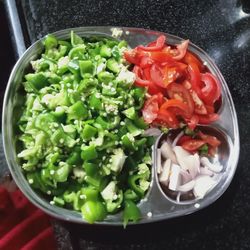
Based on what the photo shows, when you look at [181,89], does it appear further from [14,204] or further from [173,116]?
[14,204]

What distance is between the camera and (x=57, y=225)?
1.45 metres

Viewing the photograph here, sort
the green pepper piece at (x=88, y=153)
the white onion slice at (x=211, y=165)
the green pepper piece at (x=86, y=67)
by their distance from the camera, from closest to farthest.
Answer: the green pepper piece at (x=88, y=153), the green pepper piece at (x=86, y=67), the white onion slice at (x=211, y=165)

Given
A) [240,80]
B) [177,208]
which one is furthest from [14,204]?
[240,80]

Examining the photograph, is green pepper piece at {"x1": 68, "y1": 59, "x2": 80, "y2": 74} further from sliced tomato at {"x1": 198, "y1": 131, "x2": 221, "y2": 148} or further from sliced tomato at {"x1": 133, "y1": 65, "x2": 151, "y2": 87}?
sliced tomato at {"x1": 198, "y1": 131, "x2": 221, "y2": 148}

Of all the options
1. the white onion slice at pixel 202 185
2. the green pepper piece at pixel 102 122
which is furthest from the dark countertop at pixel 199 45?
the green pepper piece at pixel 102 122

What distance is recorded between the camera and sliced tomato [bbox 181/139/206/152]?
59.6 inches

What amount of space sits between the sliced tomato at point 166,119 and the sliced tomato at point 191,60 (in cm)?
18

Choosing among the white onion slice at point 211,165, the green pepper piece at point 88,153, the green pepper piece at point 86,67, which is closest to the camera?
the green pepper piece at point 88,153

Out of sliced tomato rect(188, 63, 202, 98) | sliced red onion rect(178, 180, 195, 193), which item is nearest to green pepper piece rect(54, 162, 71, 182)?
sliced red onion rect(178, 180, 195, 193)

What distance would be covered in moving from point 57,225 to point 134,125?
0.34 meters

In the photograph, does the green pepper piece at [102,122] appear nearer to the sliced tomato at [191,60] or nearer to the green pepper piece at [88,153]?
the green pepper piece at [88,153]

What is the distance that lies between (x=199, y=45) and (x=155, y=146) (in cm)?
45

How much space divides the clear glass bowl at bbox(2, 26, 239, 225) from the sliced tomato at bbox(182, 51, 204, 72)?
18mm

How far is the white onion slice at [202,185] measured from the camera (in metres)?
1.47
